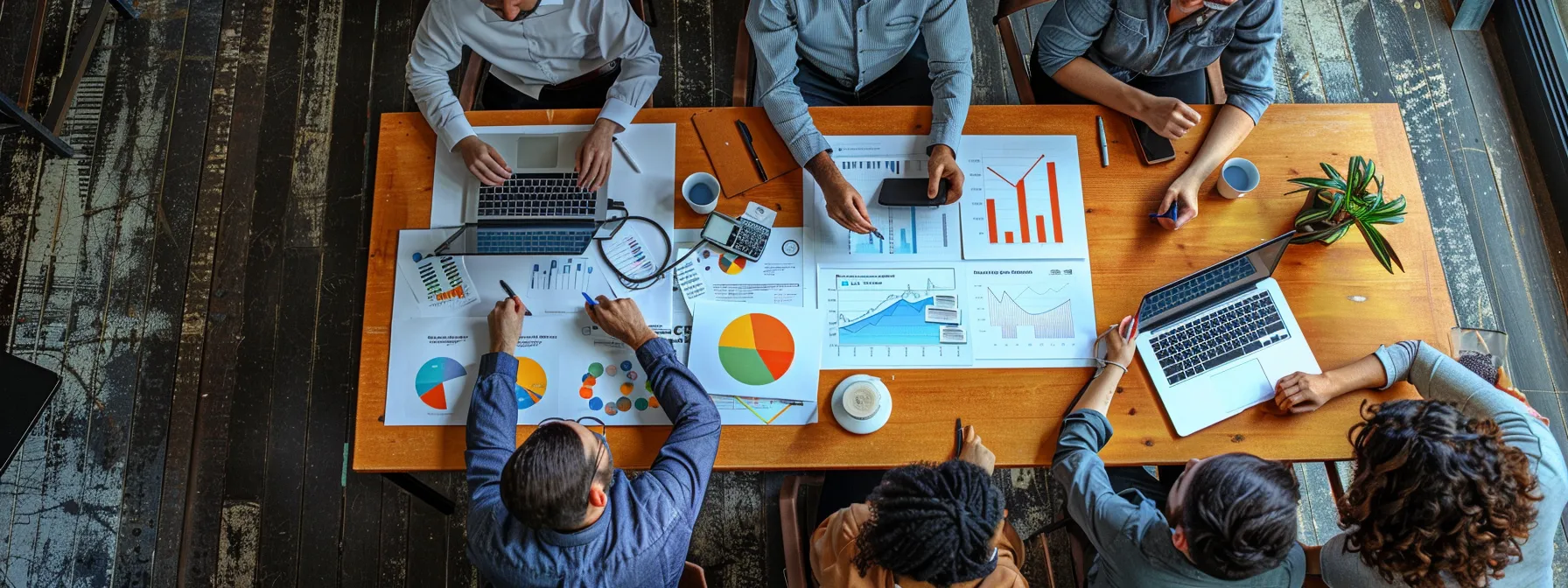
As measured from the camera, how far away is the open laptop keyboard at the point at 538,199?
1.89 m

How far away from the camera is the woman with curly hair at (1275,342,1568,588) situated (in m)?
1.43

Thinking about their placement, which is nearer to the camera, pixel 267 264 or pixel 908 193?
pixel 908 193

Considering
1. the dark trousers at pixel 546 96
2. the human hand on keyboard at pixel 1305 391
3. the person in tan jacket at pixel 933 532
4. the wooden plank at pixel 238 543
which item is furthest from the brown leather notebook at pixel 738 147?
the wooden plank at pixel 238 543

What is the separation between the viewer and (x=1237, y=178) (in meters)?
1.89

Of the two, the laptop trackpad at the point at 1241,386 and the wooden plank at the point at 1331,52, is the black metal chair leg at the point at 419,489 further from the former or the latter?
the wooden plank at the point at 1331,52

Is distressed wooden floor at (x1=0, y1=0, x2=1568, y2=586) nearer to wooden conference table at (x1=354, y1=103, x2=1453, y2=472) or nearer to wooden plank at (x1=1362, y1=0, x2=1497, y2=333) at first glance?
wooden plank at (x1=1362, y1=0, x2=1497, y2=333)

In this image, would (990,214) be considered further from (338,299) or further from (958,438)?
(338,299)

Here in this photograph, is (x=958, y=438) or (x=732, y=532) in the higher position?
(x=958, y=438)

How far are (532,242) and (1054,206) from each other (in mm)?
1185

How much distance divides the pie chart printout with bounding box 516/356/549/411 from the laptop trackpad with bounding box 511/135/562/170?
0.47m

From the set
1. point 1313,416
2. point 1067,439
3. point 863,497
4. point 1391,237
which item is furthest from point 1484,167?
point 863,497

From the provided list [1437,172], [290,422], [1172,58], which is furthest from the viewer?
[1437,172]

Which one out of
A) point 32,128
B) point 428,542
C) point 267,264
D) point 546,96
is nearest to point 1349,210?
point 546,96

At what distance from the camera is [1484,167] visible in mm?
2807
